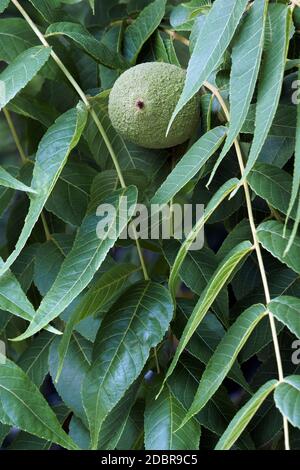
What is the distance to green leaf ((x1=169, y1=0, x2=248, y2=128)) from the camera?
70 cm

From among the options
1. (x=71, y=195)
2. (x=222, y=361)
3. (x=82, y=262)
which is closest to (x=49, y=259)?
(x=71, y=195)

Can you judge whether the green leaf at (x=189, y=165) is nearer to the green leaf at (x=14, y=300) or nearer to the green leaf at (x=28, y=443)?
the green leaf at (x=14, y=300)

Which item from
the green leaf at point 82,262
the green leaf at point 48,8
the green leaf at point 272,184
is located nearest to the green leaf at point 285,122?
the green leaf at point 272,184

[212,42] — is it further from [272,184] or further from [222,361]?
[222,361]

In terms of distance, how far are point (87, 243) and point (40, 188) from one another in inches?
2.6

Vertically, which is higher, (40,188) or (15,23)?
(15,23)

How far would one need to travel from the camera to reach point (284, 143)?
0.84 meters

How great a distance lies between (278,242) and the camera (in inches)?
29.2

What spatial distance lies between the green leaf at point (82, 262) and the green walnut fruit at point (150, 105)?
8 cm

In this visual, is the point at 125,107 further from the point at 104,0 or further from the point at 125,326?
the point at 104,0

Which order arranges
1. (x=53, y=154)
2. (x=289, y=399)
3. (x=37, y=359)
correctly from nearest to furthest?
(x=289, y=399) → (x=53, y=154) → (x=37, y=359)

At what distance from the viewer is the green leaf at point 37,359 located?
892mm

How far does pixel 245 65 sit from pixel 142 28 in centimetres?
31

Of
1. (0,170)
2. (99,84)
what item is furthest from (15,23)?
(0,170)
